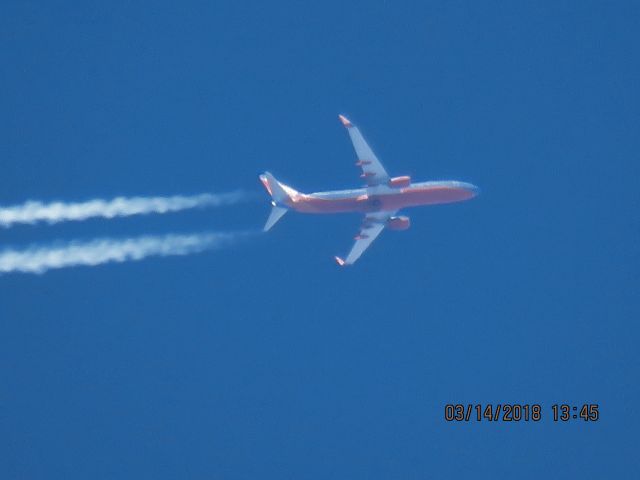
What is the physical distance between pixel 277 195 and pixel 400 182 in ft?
25.9

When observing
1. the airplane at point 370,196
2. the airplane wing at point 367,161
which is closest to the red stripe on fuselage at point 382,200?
the airplane at point 370,196

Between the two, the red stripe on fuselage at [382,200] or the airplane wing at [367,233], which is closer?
the red stripe on fuselage at [382,200]

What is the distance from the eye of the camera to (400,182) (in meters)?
60.0

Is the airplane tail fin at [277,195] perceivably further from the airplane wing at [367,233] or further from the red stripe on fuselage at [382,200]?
the airplane wing at [367,233]

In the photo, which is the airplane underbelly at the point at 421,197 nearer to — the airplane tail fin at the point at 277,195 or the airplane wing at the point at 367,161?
the airplane wing at the point at 367,161

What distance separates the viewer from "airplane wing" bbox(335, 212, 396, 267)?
6119cm

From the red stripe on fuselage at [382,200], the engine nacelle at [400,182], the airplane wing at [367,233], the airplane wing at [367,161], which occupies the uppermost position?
the airplane wing at [367,161]

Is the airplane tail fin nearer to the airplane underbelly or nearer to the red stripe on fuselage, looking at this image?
the red stripe on fuselage

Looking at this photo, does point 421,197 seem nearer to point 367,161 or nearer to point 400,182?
point 400,182

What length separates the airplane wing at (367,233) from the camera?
2409 inches

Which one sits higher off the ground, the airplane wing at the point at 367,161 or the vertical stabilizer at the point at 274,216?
the airplane wing at the point at 367,161

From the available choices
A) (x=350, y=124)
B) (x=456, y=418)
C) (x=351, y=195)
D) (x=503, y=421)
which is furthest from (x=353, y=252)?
(x=503, y=421)

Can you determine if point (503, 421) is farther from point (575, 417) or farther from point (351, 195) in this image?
point (351, 195)

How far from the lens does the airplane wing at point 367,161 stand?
60.1 metres
